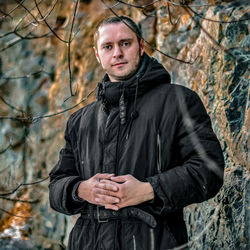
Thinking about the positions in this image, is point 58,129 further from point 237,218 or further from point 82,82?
point 237,218

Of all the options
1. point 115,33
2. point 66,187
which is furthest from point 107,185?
point 115,33

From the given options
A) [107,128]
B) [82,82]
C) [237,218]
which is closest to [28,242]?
[82,82]

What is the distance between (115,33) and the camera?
227cm

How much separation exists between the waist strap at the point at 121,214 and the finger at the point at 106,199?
0.09m

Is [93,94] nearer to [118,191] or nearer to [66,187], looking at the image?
[66,187]

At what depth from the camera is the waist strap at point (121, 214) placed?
1850 millimetres

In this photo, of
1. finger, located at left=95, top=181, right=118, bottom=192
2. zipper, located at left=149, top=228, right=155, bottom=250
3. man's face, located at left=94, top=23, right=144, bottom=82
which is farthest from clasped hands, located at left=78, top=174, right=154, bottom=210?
man's face, located at left=94, top=23, right=144, bottom=82

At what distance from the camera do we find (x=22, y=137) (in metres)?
5.55

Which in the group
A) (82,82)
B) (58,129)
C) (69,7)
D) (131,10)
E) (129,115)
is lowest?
(129,115)

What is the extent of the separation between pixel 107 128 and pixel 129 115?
14cm

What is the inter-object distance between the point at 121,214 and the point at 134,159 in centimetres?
28

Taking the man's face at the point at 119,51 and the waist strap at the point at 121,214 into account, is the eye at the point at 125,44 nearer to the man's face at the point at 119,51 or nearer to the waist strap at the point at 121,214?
the man's face at the point at 119,51

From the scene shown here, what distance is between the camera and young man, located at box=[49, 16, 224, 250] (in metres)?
1.85

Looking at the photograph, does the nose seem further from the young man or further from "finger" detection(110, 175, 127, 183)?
"finger" detection(110, 175, 127, 183)
